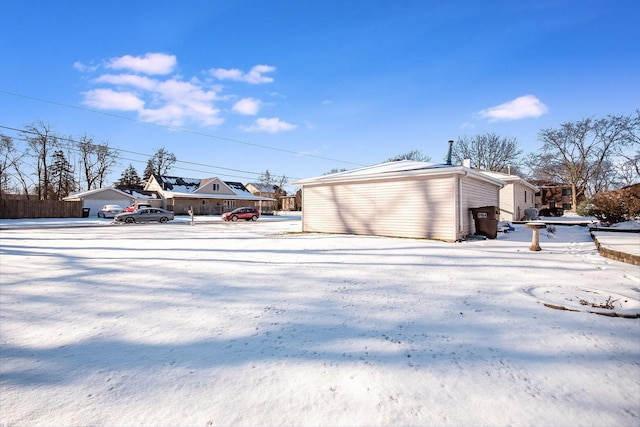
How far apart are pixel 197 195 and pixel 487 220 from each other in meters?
34.9

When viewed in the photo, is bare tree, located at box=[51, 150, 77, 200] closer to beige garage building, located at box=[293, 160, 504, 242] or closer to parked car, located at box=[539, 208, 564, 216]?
beige garage building, located at box=[293, 160, 504, 242]

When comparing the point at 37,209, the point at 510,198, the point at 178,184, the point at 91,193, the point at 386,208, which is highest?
the point at 178,184

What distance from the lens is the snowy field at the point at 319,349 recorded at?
1.96 meters

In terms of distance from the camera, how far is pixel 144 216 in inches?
909

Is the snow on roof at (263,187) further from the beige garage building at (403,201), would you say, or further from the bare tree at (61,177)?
the beige garage building at (403,201)

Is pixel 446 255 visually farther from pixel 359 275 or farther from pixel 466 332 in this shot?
pixel 466 332

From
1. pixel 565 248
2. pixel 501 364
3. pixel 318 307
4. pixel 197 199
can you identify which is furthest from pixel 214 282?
pixel 197 199

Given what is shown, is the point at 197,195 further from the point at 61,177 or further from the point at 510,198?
the point at 510,198

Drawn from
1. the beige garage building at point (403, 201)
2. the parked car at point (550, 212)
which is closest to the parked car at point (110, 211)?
the beige garage building at point (403, 201)

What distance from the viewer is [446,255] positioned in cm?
739

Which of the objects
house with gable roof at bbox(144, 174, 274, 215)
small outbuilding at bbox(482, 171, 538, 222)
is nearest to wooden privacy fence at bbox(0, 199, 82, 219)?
house with gable roof at bbox(144, 174, 274, 215)

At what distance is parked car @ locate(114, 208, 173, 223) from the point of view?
2185 centimetres

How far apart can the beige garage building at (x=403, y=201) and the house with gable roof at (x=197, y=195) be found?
2841 cm

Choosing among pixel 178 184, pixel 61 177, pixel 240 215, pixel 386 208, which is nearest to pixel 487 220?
pixel 386 208
